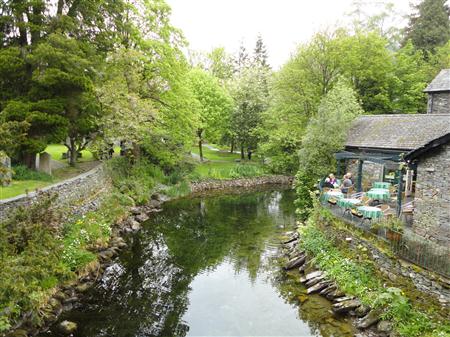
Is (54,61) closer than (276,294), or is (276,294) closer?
(276,294)

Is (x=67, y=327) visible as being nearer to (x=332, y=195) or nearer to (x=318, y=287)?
(x=318, y=287)

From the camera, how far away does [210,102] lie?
39500mm

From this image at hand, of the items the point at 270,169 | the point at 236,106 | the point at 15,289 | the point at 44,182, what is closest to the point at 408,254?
the point at 15,289

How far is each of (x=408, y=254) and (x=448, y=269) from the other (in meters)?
1.33

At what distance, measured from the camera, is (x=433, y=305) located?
33.2ft

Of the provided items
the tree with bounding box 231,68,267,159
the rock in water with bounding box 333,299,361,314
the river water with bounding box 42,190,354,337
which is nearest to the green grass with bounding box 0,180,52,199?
the river water with bounding box 42,190,354,337

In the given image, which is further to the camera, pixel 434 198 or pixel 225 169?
pixel 225 169

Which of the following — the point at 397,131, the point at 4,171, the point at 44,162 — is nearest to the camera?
the point at 4,171

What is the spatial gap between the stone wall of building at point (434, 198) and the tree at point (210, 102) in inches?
1063

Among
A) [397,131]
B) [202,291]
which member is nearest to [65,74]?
[202,291]

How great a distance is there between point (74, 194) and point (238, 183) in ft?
66.5

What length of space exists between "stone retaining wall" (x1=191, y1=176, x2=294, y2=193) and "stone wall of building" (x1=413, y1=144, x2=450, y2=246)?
2184 cm

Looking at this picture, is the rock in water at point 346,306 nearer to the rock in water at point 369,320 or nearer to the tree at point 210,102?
the rock in water at point 369,320

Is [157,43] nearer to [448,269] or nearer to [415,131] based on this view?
[415,131]
